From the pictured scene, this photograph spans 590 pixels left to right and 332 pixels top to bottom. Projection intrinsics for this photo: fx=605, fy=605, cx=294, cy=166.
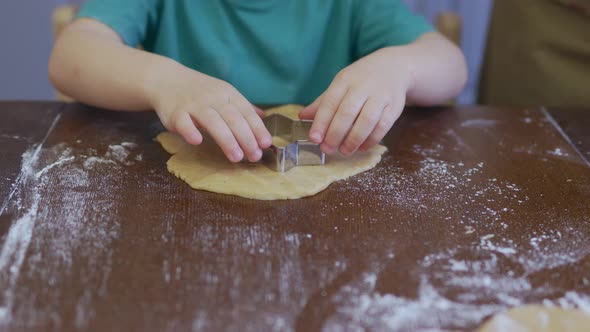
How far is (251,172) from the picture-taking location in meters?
0.66

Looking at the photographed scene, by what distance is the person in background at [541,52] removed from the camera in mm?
1189

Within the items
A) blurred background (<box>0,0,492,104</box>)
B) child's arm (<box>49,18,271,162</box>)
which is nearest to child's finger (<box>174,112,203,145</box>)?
child's arm (<box>49,18,271,162</box>)

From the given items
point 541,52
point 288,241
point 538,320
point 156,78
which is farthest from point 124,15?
point 541,52

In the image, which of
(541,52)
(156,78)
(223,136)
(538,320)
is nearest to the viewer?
(538,320)

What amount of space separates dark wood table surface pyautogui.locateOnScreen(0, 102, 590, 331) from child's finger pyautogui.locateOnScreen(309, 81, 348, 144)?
61 millimetres

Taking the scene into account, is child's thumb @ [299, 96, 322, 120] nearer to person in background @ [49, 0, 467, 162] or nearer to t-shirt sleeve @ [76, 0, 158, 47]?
person in background @ [49, 0, 467, 162]

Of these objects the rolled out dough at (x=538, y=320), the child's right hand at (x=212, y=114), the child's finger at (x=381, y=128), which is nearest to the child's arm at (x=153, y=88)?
the child's right hand at (x=212, y=114)

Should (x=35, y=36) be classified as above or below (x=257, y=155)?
below

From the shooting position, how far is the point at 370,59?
2.55 feet

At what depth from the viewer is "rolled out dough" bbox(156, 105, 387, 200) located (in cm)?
62

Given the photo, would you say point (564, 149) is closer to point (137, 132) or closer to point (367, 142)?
point (367, 142)

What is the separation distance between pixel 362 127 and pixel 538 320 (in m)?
0.30

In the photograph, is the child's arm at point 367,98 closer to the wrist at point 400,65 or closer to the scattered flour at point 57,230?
the wrist at point 400,65

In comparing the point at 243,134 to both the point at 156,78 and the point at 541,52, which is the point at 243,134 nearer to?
the point at 156,78
